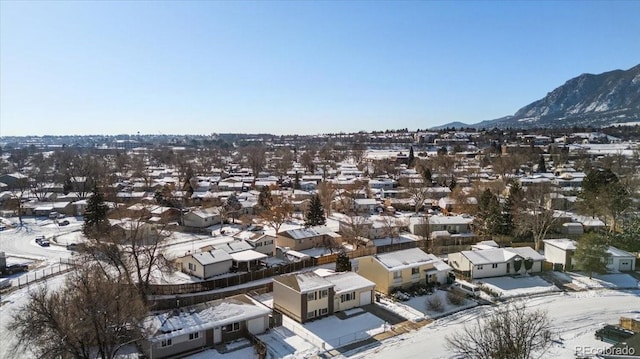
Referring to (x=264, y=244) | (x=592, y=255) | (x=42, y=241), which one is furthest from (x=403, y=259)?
(x=42, y=241)

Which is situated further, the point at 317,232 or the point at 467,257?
the point at 317,232

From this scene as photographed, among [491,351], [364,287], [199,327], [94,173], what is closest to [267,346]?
[199,327]

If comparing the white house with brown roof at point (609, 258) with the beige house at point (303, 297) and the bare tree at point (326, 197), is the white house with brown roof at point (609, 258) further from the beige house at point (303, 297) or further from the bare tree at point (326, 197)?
the bare tree at point (326, 197)

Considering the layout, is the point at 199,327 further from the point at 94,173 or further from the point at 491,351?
the point at 94,173

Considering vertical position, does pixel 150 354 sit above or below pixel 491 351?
below

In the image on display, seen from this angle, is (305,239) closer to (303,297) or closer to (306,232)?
(306,232)

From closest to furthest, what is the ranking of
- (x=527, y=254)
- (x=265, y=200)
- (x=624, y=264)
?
1. (x=527, y=254)
2. (x=624, y=264)
3. (x=265, y=200)
